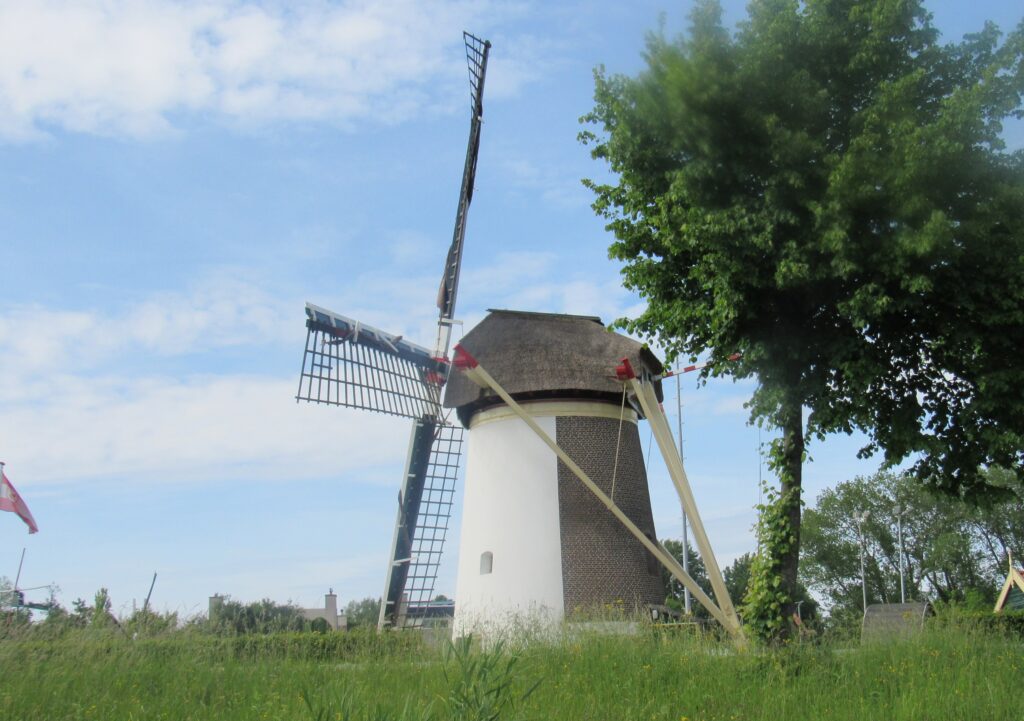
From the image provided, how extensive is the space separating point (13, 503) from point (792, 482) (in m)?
14.5

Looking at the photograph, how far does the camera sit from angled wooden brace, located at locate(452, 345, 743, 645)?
39.2 feet

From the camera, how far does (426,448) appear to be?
2188 cm

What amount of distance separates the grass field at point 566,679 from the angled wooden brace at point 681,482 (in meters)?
2.30

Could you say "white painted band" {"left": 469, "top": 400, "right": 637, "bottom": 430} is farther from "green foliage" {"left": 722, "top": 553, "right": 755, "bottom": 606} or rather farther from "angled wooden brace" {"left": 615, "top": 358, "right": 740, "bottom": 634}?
"green foliage" {"left": 722, "top": 553, "right": 755, "bottom": 606}

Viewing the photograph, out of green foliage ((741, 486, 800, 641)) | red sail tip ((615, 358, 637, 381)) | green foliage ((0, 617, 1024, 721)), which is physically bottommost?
green foliage ((0, 617, 1024, 721))

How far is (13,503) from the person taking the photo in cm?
1688

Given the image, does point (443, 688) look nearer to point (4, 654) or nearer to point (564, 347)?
point (4, 654)

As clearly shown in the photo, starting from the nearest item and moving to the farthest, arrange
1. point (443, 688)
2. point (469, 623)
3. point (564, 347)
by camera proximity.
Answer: point (443, 688)
point (469, 623)
point (564, 347)

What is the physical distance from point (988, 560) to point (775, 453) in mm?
38398

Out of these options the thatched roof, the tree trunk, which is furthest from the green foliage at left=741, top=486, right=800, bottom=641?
the thatched roof

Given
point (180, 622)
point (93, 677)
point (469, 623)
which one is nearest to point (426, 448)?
point (469, 623)

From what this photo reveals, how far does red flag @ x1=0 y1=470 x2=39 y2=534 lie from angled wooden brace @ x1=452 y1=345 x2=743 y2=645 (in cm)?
892

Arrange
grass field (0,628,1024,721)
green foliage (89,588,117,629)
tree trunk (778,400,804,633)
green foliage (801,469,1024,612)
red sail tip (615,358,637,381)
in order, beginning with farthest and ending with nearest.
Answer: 1. green foliage (801,469,1024,612)
2. red sail tip (615,358,637,381)
3. tree trunk (778,400,804,633)
4. green foliage (89,588,117,629)
5. grass field (0,628,1024,721)

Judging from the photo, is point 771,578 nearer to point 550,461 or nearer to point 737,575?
point 550,461
